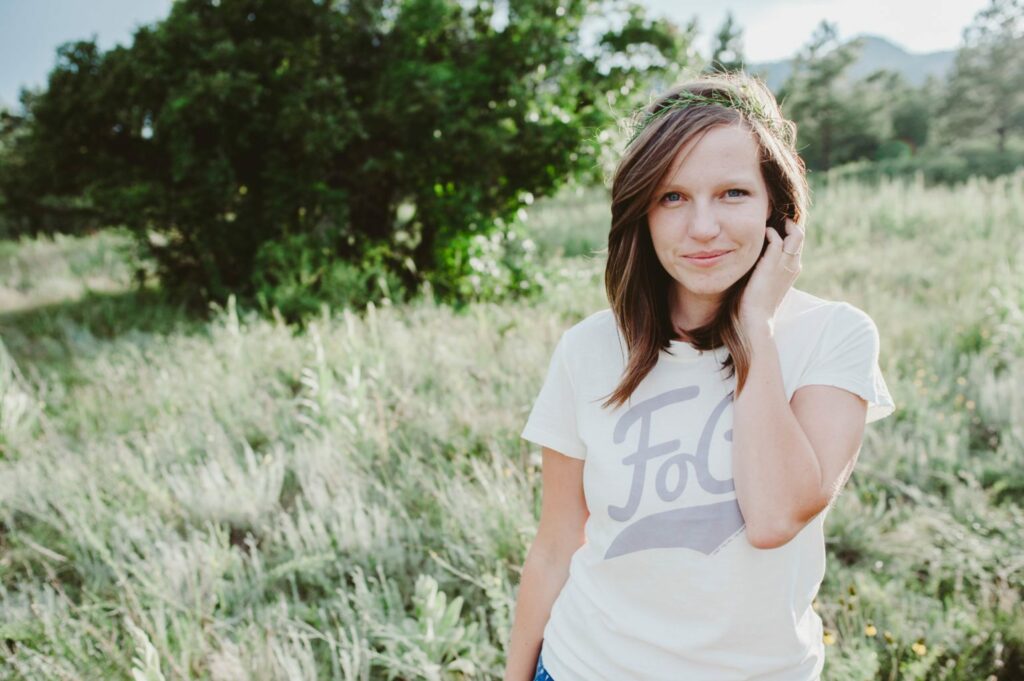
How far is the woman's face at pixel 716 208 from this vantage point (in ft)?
4.48

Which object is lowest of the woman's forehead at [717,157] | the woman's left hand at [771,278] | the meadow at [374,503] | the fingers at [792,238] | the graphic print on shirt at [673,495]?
the meadow at [374,503]

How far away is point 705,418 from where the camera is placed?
135cm

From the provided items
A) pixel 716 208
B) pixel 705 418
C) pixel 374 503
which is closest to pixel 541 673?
pixel 705 418

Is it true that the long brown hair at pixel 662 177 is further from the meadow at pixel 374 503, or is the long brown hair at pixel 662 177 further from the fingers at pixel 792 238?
the meadow at pixel 374 503

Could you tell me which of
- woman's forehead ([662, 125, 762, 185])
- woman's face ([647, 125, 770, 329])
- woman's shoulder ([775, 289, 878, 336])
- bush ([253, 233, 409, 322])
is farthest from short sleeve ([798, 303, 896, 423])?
bush ([253, 233, 409, 322])

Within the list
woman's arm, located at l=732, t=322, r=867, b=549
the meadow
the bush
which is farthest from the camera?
the bush

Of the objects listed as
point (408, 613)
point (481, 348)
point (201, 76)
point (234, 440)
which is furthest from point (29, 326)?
point (408, 613)

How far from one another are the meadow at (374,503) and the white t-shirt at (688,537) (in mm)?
567

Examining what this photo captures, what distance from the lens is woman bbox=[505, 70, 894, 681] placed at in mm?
1252

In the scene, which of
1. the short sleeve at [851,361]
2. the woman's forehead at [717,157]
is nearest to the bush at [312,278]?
the woman's forehead at [717,157]

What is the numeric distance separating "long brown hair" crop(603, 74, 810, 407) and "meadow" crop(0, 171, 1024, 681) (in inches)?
10.0

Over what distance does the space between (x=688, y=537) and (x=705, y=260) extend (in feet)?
2.03

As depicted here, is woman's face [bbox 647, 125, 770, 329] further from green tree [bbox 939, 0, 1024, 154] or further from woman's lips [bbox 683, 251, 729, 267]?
green tree [bbox 939, 0, 1024, 154]

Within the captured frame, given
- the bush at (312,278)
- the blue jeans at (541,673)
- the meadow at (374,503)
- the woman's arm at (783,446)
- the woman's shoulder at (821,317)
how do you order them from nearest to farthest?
the woman's arm at (783,446)
the woman's shoulder at (821,317)
the blue jeans at (541,673)
the meadow at (374,503)
the bush at (312,278)
